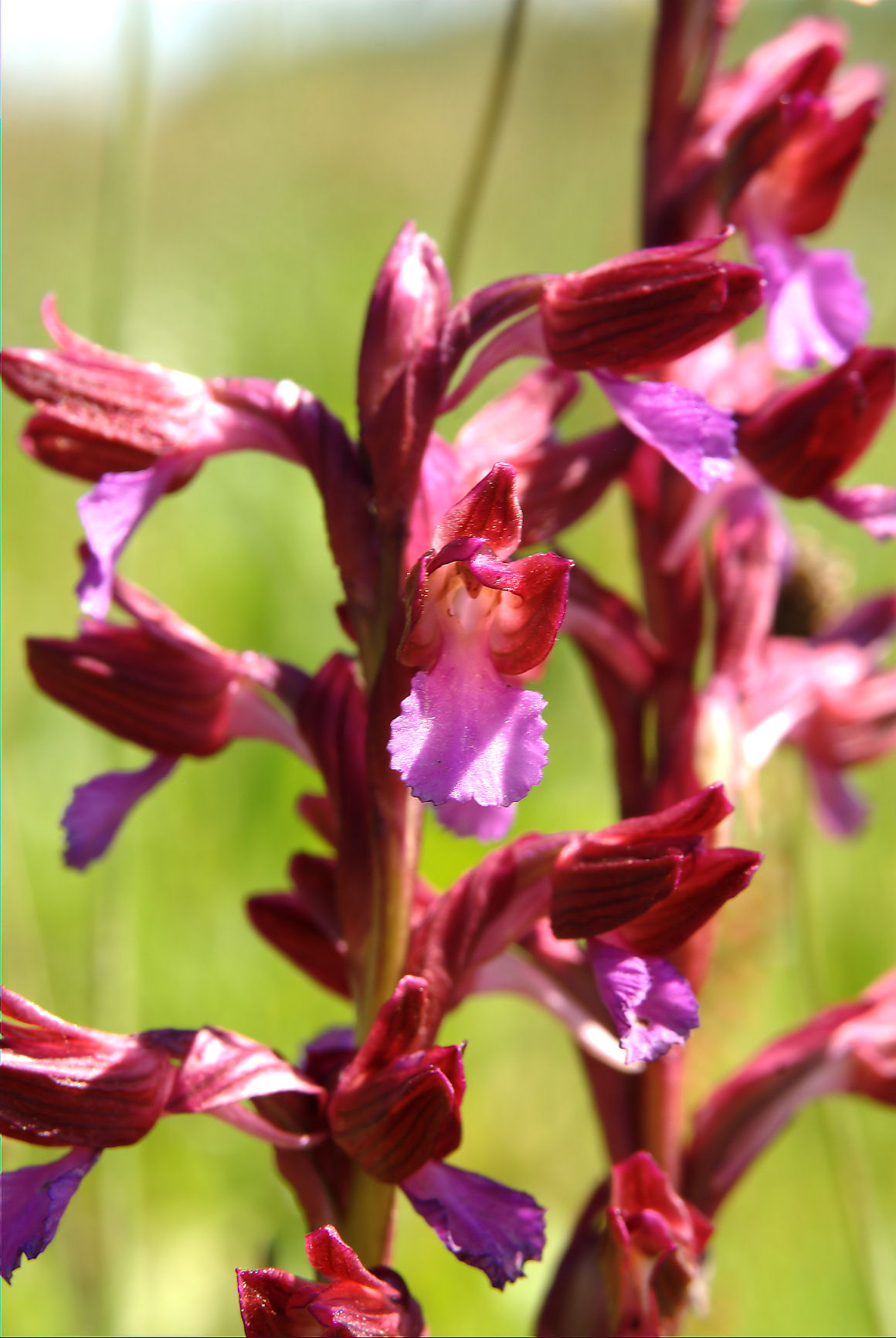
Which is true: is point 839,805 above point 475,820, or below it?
below

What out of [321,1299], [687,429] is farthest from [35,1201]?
[687,429]

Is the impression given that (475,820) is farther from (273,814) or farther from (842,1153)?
(273,814)

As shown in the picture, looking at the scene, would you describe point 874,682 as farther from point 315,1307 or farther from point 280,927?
point 315,1307

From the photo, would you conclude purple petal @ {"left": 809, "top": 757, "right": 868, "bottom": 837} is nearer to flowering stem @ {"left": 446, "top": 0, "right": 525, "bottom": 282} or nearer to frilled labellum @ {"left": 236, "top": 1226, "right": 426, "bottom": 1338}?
flowering stem @ {"left": 446, "top": 0, "right": 525, "bottom": 282}

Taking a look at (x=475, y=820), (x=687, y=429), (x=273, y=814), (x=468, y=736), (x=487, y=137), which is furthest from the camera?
(x=273, y=814)

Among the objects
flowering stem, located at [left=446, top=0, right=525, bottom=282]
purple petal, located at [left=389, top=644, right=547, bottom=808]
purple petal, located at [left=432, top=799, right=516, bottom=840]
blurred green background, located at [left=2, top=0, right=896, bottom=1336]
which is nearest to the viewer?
purple petal, located at [left=389, top=644, right=547, bottom=808]

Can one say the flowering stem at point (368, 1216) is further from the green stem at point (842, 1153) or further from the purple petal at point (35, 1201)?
the green stem at point (842, 1153)

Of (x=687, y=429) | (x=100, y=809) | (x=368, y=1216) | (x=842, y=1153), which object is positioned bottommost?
(x=842, y=1153)

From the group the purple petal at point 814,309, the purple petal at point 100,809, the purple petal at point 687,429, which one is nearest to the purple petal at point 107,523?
the purple petal at point 100,809

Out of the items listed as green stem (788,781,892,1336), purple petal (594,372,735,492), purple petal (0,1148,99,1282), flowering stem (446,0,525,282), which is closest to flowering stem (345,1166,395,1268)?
purple petal (0,1148,99,1282)
